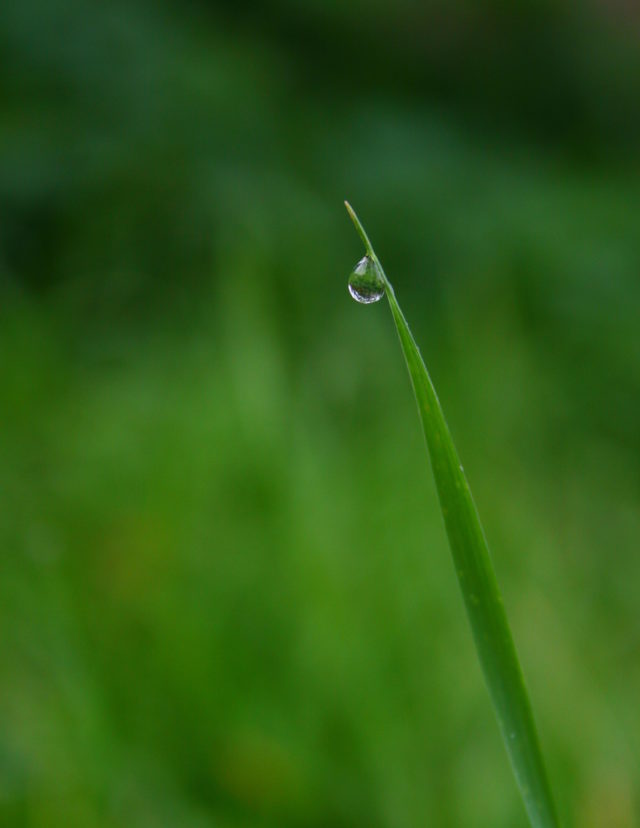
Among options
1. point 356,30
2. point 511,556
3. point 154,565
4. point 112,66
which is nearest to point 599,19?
point 356,30

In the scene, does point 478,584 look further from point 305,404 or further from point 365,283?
point 305,404

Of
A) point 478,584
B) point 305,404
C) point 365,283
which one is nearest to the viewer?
point 478,584

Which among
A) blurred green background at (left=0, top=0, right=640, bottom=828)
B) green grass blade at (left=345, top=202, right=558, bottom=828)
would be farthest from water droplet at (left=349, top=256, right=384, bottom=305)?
blurred green background at (left=0, top=0, right=640, bottom=828)

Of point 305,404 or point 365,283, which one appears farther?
point 305,404

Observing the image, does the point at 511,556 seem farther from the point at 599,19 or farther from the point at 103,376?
the point at 599,19

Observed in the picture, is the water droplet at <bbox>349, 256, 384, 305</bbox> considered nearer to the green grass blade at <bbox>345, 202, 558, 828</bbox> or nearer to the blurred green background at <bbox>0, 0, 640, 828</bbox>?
the green grass blade at <bbox>345, 202, 558, 828</bbox>

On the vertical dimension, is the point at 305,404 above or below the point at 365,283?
below

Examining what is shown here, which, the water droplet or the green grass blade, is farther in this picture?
the water droplet

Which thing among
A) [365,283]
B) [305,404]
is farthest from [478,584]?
[305,404]
